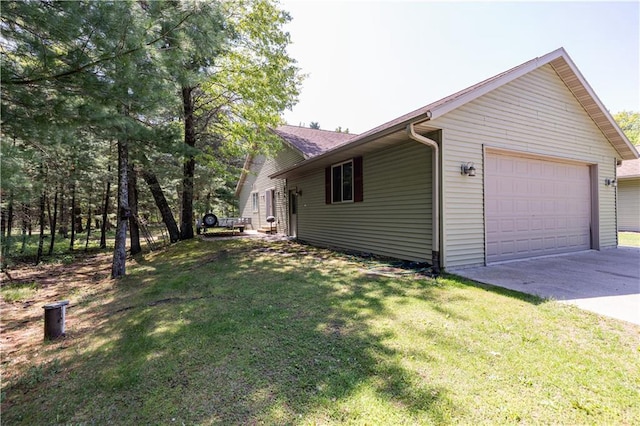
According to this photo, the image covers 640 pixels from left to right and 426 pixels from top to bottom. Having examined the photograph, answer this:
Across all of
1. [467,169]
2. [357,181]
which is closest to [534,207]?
[467,169]

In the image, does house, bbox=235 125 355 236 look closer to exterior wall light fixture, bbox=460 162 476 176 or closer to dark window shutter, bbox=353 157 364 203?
dark window shutter, bbox=353 157 364 203

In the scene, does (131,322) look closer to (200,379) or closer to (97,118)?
(200,379)

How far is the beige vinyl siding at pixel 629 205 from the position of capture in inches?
515

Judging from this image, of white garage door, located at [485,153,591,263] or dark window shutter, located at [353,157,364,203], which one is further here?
dark window shutter, located at [353,157,364,203]

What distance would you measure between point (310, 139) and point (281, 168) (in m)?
2.08

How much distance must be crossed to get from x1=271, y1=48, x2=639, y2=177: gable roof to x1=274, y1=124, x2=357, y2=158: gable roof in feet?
8.80

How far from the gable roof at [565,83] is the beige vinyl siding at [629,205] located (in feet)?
22.3

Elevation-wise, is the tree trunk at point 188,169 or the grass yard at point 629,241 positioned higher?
the tree trunk at point 188,169

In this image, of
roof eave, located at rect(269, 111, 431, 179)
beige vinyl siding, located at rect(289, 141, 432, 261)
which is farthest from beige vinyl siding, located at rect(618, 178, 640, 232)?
roof eave, located at rect(269, 111, 431, 179)

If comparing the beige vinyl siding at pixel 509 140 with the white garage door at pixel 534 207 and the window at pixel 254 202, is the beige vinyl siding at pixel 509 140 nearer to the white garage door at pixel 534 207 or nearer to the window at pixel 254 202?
the white garage door at pixel 534 207

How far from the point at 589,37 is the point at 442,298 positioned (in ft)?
30.2

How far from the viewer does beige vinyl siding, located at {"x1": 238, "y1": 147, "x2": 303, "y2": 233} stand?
13.7 m

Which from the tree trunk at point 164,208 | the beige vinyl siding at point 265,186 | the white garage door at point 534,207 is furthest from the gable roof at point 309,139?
the white garage door at point 534,207

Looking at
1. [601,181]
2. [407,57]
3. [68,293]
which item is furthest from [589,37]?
[68,293]
